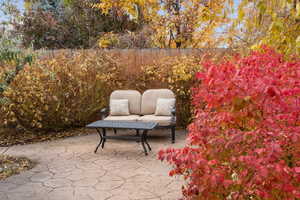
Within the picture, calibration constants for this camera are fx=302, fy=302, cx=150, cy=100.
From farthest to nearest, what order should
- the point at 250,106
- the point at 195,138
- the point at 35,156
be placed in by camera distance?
1. the point at 35,156
2. the point at 195,138
3. the point at 250,106

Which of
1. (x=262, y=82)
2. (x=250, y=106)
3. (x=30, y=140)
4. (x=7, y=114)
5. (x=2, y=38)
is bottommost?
(x=30, y=140)

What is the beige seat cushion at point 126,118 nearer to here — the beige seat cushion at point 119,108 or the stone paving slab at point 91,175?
the beige seat cushion at point 119,108

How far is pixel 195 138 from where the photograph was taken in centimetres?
219

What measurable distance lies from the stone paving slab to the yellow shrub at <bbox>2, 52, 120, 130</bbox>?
3.08ft

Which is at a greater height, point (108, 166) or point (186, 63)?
point (186, 63)

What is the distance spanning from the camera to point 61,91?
693cm

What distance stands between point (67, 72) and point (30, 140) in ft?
5.63

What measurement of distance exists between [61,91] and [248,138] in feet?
18.6

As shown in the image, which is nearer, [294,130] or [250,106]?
[294,130]

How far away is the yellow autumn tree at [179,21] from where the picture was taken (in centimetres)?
1081

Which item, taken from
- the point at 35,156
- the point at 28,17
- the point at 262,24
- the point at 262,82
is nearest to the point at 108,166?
the point at 35,156

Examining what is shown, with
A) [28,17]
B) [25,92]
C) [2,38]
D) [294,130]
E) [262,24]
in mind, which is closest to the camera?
[294,130]

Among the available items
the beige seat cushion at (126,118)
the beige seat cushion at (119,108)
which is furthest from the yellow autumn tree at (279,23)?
the beige seat cushion at (119,108)

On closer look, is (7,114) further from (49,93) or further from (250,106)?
(250,106)
